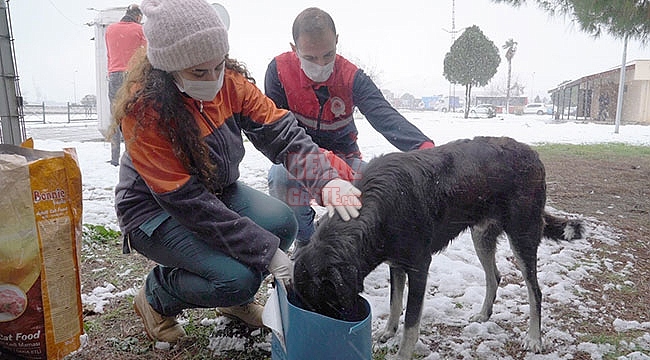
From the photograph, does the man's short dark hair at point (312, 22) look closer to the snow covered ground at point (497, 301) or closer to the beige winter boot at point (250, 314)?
the snow covered ground at point (497, 301)

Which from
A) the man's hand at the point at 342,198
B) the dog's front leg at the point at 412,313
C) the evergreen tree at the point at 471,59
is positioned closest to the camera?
the man's hand at the point at 342,198

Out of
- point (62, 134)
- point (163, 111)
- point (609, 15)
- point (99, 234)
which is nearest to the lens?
point (163, 111)

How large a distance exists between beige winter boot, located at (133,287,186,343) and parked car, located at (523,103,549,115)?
2453cm

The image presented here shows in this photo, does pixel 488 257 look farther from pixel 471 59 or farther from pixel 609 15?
pixel 471 59

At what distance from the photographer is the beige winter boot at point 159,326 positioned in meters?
2.34

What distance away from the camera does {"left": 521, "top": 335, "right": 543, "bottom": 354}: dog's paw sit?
8.01ft

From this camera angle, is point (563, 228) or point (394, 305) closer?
point (394, 305)

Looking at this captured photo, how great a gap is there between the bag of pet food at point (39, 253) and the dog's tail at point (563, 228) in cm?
275

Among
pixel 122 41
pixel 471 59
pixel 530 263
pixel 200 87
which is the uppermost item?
pixel 471 59

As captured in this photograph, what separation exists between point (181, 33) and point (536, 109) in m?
27.8

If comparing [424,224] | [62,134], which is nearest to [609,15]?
[424,224]

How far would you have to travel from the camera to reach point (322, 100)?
3.23 meters

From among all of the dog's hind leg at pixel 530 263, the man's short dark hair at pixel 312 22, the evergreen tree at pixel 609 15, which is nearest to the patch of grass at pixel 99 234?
the man's short dark hair at pixel 312 22

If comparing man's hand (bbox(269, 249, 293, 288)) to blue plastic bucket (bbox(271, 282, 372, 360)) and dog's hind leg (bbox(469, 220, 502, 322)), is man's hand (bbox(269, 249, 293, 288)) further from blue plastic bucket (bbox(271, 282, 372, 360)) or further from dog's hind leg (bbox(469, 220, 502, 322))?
dog's hind leg (bbox(469, 220, 502, 322))
